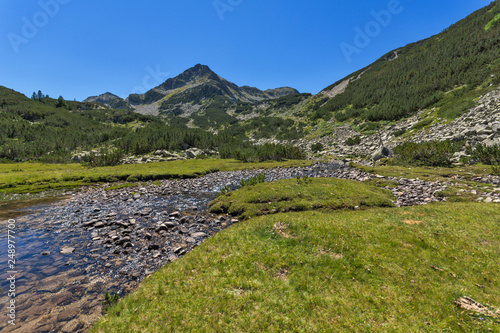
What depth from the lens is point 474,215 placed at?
49.1 ft

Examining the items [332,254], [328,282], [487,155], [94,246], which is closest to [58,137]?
[94,246]

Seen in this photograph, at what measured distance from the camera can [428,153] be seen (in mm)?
43094

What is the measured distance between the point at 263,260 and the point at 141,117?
22463 centimetres

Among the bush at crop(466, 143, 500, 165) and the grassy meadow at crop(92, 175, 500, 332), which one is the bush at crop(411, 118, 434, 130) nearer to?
the bush at crop(466, 143, 500, 165)

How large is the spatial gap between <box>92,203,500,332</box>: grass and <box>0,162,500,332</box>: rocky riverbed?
7.12 feet

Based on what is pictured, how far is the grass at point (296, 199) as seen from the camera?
20.3m

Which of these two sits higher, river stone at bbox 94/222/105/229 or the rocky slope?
the rocky slope

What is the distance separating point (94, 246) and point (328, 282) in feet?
53.6

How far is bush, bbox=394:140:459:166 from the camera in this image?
40.0 m

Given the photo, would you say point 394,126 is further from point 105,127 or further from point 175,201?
point 105,127

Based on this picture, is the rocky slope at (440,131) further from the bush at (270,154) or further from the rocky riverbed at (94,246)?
the rocky riverbed at (94,246)

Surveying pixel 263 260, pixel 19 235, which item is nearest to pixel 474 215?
pixel 263 260

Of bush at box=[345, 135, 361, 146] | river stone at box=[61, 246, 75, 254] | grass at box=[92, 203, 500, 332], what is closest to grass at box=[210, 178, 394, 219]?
grass at box=[92, 203, 500, 332]

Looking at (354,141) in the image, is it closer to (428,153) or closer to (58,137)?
Answer: (428,153)
